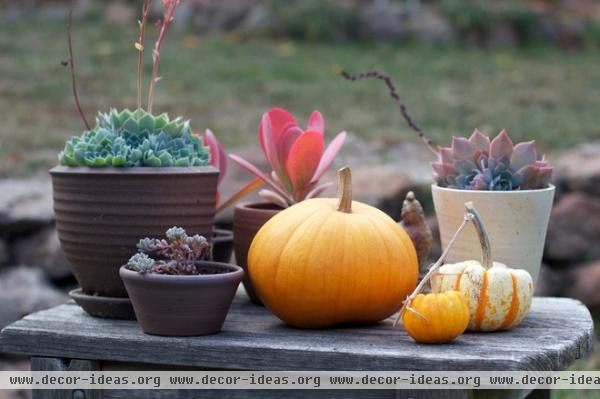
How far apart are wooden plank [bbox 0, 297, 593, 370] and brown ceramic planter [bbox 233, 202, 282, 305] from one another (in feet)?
0.45

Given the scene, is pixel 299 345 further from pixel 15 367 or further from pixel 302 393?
pixel 15 367

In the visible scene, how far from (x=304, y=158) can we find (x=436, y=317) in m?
0.50

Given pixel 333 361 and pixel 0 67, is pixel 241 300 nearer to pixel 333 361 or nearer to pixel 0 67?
pixel 333 361

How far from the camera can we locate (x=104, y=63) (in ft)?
23.4

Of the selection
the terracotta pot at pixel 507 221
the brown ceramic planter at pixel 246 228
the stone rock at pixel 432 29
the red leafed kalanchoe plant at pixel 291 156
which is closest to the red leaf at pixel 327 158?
the red leafed kalanchoe plant at pixel 291 156

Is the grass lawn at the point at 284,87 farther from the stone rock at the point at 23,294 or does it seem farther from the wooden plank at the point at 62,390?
the wooden plank at the point at 62,390

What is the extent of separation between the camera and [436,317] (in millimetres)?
1573

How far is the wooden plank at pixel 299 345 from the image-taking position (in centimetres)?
153

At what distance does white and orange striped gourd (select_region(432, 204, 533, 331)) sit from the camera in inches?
66.6

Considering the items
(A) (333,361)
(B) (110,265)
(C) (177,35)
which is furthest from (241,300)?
(C) (177,35)

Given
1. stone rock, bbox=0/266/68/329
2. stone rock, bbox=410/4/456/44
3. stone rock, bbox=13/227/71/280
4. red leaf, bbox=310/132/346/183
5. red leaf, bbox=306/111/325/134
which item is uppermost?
stone rock, bbox=410/4/456/44

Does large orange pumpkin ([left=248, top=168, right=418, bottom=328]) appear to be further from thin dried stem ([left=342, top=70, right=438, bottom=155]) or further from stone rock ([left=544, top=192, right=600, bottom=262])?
stone rock ([left=544, top=192, right=600, bottom=262])

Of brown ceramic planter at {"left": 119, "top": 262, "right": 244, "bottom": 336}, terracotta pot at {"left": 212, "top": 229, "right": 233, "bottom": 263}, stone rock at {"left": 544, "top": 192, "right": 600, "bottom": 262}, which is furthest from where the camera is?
stone rock at {"left": 544, "top": 192, "right": 600, "bottom": 262}

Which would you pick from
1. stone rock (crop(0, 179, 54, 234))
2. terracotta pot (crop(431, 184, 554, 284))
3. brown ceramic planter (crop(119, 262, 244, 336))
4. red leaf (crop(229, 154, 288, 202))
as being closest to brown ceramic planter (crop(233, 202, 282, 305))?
red leaf (crop(229, 154, 288, 202))
